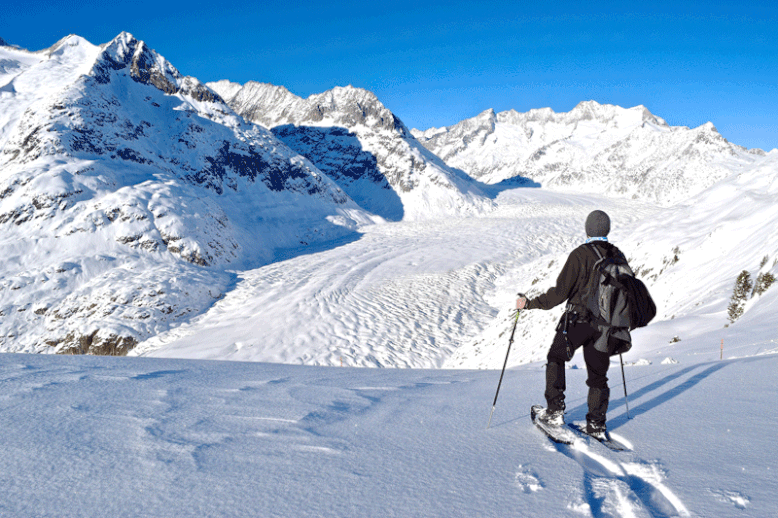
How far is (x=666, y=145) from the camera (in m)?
88.5

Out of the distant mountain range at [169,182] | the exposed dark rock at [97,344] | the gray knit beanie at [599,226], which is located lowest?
the exposed dark rock at [97,344]

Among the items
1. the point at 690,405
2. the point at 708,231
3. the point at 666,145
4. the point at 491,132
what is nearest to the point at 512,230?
the point at 708,231

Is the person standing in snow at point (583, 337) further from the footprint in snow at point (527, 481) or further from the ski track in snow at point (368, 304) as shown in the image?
the ski track in snow at point (368, 304)

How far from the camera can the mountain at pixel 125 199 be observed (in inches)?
925

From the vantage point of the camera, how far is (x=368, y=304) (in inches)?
930

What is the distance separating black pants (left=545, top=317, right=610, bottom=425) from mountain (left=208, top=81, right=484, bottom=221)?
53.6 m

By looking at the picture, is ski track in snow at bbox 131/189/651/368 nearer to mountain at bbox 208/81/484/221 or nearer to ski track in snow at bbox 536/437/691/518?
ski track in snow at bbox 536/437/691/518

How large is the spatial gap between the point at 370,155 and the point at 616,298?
7405 centimetres

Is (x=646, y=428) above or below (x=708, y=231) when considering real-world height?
below

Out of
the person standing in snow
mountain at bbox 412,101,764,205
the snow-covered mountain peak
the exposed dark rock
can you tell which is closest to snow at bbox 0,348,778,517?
the person standing in snow

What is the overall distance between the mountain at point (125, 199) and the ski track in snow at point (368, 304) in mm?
3358

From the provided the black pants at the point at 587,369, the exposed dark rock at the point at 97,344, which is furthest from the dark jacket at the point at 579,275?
the exposed dark rock at the point at 97,344

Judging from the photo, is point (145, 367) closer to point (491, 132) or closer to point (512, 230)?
point (512, 230)

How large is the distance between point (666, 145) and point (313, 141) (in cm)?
7401
